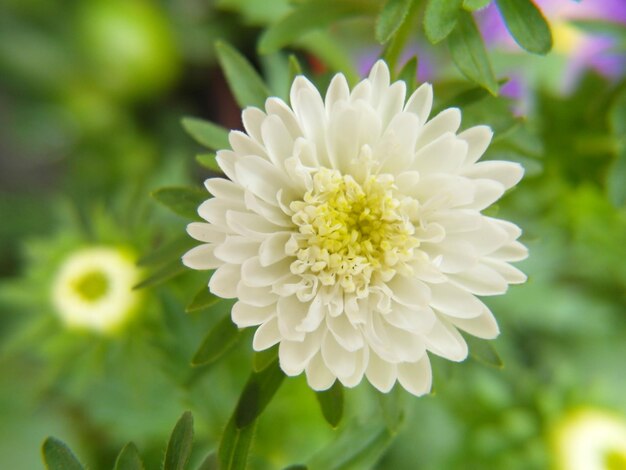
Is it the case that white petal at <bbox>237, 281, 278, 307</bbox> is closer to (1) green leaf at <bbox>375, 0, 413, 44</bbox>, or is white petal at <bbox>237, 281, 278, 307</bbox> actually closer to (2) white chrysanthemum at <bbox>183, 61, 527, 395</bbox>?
(2) white chrysanthemum at <bbox>183, 61, 527, 395</bbox>

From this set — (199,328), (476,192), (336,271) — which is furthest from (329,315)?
(199,328)

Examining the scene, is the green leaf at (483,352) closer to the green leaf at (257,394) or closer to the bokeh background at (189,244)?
the bokeh background at (189,244)

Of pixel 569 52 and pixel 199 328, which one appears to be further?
pixel 569 52

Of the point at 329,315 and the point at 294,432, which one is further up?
the point at 329,315

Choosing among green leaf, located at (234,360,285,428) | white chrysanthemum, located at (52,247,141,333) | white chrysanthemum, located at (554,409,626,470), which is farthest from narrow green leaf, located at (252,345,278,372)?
white chrysanthemum, located at (554,409,626,470)

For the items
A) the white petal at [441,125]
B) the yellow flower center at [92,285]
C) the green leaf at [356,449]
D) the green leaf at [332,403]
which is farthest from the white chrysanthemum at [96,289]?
the white petal at [441,125]

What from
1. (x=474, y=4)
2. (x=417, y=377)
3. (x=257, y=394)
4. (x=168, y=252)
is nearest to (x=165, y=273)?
(x=168, y=252)

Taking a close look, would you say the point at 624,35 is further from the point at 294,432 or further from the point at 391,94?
the point at 294,432
